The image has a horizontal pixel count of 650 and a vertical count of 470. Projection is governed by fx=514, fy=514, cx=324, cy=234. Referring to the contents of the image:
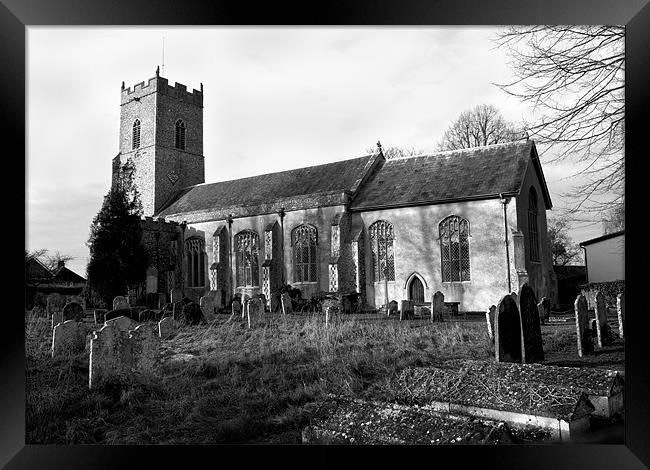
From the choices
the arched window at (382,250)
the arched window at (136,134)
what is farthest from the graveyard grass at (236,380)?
the arched window at (136,134)

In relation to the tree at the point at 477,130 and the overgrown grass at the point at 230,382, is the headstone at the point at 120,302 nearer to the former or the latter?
the overgrown grass at the point at 230,382

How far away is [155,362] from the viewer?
629cm

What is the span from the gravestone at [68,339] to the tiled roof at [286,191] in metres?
7.78

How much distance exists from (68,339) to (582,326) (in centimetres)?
664

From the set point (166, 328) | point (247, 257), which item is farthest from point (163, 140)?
point (166, 328)

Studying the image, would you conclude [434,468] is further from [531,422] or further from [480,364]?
[480,364]

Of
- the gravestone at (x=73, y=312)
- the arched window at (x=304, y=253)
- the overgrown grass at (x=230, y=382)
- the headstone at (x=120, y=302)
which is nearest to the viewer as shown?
the overgrown grass at (x=230, y=382)

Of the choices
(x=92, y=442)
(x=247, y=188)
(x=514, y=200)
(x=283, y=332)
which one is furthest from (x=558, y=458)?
(x=247, y=188)

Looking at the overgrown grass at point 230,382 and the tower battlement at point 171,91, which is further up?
the tower battlement at point 171,91

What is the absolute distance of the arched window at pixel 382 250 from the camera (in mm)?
13680

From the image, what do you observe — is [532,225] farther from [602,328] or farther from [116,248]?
[116,248]

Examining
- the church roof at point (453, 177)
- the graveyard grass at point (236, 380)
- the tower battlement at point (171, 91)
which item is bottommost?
the graveyard grass at point (236, 380)

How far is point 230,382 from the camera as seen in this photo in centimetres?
623
